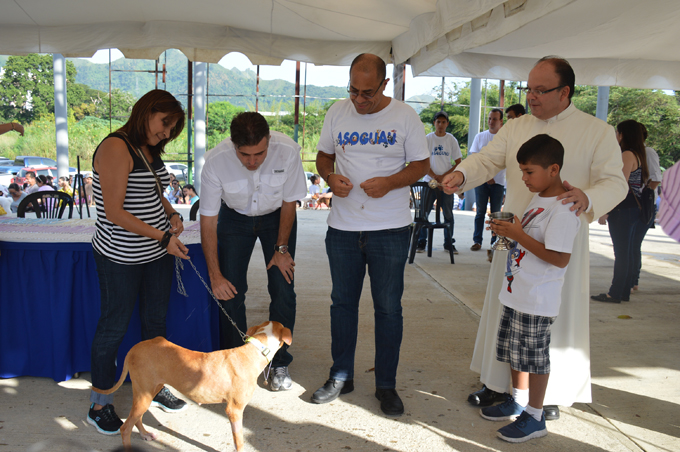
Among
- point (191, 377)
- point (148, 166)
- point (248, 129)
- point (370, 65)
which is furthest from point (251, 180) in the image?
point (191, 377)

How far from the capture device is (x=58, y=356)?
2953 mm

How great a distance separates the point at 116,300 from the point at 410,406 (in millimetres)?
1712

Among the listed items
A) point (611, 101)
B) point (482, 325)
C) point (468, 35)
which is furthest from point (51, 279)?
point (611, 101)

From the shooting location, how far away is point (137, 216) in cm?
243

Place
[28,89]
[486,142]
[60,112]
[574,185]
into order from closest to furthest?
1. [574,185]
2. [486,142]
3. [60,112]
4. [28,89]

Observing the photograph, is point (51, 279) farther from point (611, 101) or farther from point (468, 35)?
point (611, 101)

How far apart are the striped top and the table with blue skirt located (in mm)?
524

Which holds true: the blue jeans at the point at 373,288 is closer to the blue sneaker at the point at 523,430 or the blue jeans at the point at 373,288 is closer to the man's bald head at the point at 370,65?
the blue sneaker at the point at 523,430

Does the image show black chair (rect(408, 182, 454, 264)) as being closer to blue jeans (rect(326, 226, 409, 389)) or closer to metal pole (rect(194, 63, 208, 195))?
blue jeans (rect(326, 226, 409, 389))

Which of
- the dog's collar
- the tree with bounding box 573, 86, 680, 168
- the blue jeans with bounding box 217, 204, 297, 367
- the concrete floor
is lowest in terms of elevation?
the concrete floor

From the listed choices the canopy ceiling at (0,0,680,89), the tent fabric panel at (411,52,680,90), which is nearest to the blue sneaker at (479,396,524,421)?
the canopy ceiling at (0,0,680,89)

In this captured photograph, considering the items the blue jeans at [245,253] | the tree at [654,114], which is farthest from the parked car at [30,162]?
the tree at [654,114]

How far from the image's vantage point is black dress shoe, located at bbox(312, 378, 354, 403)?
9.29 feet

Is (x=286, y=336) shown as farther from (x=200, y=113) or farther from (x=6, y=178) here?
(x=6, y=178)
